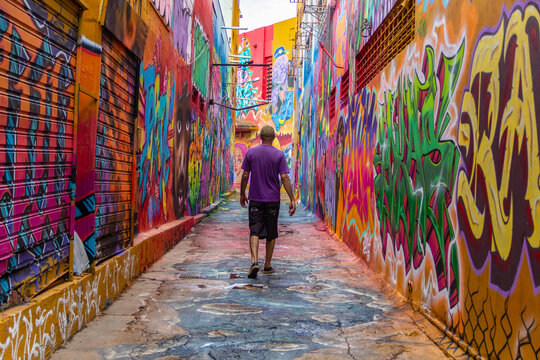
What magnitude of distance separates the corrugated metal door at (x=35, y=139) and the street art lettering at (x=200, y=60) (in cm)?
862

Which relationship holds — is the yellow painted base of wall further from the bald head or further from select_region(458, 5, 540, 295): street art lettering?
select_region(458, 5, 540, 295): street art lettering

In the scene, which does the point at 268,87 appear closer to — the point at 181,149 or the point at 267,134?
the point at 181,149

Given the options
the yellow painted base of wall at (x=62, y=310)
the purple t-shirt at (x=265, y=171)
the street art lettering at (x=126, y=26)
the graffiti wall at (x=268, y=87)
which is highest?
the graffiti wall at (x=268, y=87)

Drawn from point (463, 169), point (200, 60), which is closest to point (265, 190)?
point (463, 169)

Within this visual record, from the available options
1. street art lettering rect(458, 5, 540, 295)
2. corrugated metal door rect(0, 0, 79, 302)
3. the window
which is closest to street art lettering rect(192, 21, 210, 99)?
the window

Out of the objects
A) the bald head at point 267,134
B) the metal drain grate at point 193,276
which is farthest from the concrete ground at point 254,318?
the bald head at point 267,134

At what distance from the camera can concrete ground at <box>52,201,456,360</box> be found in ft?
11.4

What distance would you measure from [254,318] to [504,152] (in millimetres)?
2395

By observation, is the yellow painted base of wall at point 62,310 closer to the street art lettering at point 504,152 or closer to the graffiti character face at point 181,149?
the street art lettering at point 504,152

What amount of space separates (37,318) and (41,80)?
147 centimetres

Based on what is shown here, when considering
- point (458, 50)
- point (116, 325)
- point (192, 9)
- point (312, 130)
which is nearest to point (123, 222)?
point (116, 325)

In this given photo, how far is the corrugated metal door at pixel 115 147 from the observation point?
15.6 feet

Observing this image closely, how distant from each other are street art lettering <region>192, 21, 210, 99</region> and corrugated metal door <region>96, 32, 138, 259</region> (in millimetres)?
6477

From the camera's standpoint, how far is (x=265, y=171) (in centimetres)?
638
